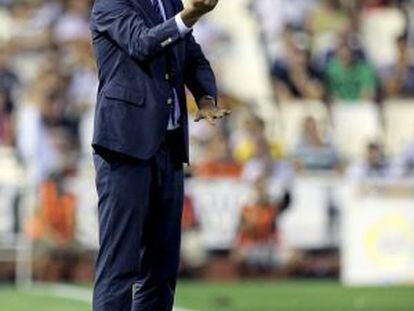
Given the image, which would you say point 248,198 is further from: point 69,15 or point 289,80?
point 69,15

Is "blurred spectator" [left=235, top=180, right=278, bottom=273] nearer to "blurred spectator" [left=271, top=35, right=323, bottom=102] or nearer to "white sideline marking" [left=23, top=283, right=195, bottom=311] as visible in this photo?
"white sideline marking" [left=23, top=283, right=195, bottom=311]

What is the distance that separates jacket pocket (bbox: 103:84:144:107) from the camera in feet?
21.9

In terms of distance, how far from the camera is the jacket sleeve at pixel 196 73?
717 cm

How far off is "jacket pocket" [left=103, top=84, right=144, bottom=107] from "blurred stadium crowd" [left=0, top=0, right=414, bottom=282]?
9.97 m

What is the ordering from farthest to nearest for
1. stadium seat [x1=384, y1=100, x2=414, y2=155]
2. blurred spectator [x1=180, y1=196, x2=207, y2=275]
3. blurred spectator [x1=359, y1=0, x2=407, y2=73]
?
blurred spectator [x1=359, y1=0, x2=407, y2=73] → stadium seat [x1=384, y1=100, x2=414, y2=155] → blurred spectator [x1=180, y1=196, x2=207, y2=275]

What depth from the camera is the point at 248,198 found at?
17.1 metres

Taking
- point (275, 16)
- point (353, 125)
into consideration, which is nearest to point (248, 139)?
point (353, 125)

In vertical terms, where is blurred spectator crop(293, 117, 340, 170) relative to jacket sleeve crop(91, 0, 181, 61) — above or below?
below

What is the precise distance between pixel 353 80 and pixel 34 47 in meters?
4.41

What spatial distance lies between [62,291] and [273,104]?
530 cm

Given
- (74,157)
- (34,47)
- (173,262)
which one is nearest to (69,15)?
(34,47)

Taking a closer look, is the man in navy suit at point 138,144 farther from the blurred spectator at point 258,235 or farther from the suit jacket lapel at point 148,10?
the blurred spectator at point 258,235

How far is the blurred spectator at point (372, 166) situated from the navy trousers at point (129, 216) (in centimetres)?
1038

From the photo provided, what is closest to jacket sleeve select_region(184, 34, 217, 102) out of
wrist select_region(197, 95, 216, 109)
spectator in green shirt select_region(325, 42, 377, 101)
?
wrist select_region(197, 95, 216, 109)
